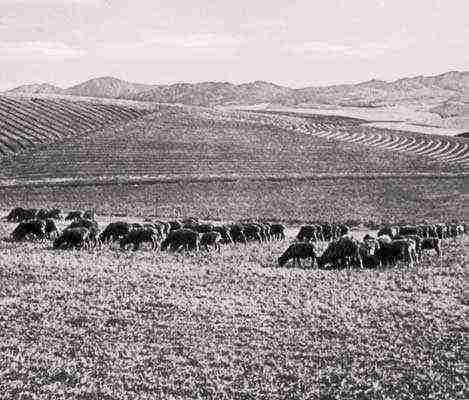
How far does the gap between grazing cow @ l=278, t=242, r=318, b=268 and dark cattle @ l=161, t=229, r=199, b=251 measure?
11.6 feet

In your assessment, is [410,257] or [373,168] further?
[373,168]

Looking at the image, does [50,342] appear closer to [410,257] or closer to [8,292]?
[8,292]

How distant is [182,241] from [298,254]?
4.43 m

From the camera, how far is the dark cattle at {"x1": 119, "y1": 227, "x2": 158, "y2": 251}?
22.5 metres

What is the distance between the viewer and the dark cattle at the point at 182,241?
869 inches

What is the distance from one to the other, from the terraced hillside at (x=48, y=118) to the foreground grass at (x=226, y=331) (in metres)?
43.6

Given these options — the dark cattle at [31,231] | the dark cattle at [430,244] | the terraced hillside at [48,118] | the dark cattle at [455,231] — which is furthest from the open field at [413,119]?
the dark cattle at [31,231]

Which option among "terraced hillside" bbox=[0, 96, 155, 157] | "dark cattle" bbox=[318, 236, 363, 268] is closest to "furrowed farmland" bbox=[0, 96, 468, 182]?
"terraced hillside" bbox=[0, 96, 155, 157]

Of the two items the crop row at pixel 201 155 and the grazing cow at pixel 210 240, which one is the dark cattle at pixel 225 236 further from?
the crop row at pixel 201 155

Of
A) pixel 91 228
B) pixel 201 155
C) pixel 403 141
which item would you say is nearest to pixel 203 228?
pixel 91 228

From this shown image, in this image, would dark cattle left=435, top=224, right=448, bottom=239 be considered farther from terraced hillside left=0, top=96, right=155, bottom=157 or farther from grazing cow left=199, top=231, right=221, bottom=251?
terraced hillside left=0, top=96, right=155, bottom=157

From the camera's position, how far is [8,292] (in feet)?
50.5

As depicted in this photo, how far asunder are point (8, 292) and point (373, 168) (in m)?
43.7

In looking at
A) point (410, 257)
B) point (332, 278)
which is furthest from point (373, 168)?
point (332, 278)
